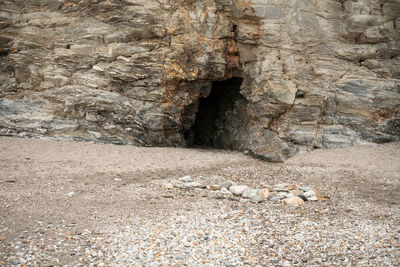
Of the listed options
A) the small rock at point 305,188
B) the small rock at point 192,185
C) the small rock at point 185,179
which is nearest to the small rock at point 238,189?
the small rock at point 192,185

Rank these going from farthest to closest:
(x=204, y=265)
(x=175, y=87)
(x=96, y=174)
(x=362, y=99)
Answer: (x=175, y=87) < (x=362, y=99) < (x=96, y=174) < (x=204, y=265)

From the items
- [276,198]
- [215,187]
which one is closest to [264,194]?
[276,198]

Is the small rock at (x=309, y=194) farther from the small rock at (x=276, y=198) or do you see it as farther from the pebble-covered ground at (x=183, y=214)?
the small rock at (x=276, y=198)

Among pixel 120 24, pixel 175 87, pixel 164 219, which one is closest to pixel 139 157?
pixel 175 87

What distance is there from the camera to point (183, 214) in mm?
6039

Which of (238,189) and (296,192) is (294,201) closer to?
(296,192)

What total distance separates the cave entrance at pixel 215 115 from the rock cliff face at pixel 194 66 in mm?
2508

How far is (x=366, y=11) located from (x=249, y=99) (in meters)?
6.25

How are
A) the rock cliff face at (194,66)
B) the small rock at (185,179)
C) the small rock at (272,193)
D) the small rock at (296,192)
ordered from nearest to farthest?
the small rock at (272,193)
the small rock at (296,192)
the small rock at (185,179)
the rock cliff face at (194,66)

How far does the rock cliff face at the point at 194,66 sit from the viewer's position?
13.2 m

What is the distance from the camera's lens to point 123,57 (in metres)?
13.6

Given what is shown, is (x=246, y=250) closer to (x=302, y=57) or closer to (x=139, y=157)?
(x=139, y=157)

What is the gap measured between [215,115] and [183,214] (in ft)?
40.2

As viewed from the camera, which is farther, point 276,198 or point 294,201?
point 276,198
